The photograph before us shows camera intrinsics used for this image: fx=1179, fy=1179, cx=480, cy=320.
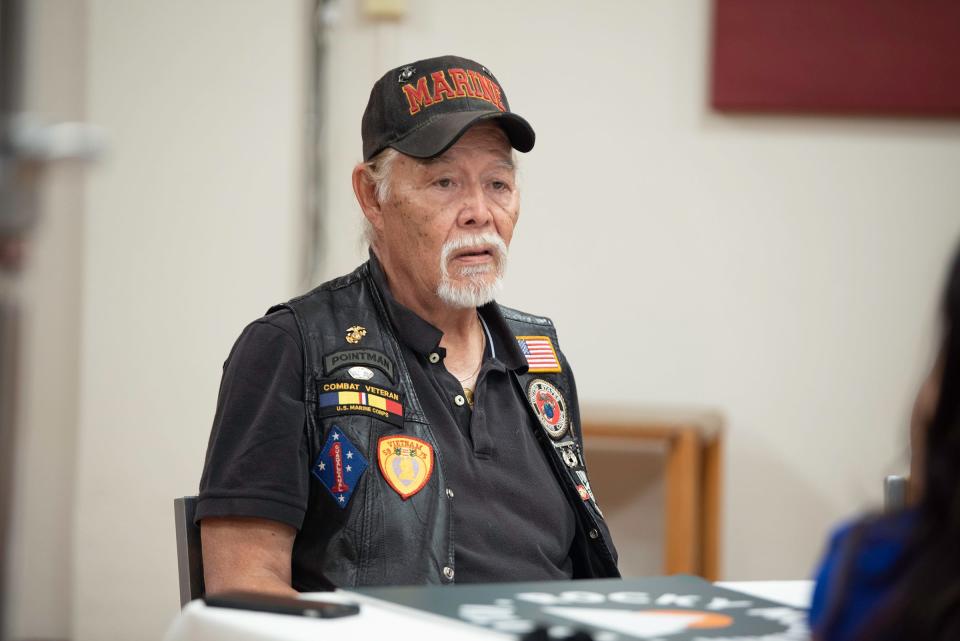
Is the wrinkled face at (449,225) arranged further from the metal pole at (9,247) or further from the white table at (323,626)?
the metal pole at (9,247)

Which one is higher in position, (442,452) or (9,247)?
(9,247)

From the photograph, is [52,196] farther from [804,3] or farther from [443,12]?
[804,3]

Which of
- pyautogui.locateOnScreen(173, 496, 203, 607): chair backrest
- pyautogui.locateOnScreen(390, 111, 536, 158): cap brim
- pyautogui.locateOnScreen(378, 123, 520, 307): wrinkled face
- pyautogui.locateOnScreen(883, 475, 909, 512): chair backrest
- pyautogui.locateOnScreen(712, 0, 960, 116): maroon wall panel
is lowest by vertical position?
pyautogui.locateOnScreen(173, 496, 203, 607): chair backrest

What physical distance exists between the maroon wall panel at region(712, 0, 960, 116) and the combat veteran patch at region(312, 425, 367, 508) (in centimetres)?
226

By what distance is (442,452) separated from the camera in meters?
1.81

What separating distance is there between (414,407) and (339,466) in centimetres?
17

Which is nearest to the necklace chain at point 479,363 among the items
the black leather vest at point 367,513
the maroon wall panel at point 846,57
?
the black leather vest at point 367,513

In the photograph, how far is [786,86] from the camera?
11.9ft

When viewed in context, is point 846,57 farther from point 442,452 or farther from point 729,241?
point 442,452

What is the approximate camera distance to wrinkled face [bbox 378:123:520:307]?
200 cm

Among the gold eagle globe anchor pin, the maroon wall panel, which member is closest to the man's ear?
the gold eagle globe anchor pin

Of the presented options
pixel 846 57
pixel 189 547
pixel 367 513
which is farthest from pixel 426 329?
pixel 846 57

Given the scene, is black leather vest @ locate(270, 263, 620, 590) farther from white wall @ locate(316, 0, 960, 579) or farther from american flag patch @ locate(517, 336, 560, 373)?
white wall @ locate(316, 0, 960, 579)

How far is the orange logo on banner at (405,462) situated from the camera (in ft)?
5.71
